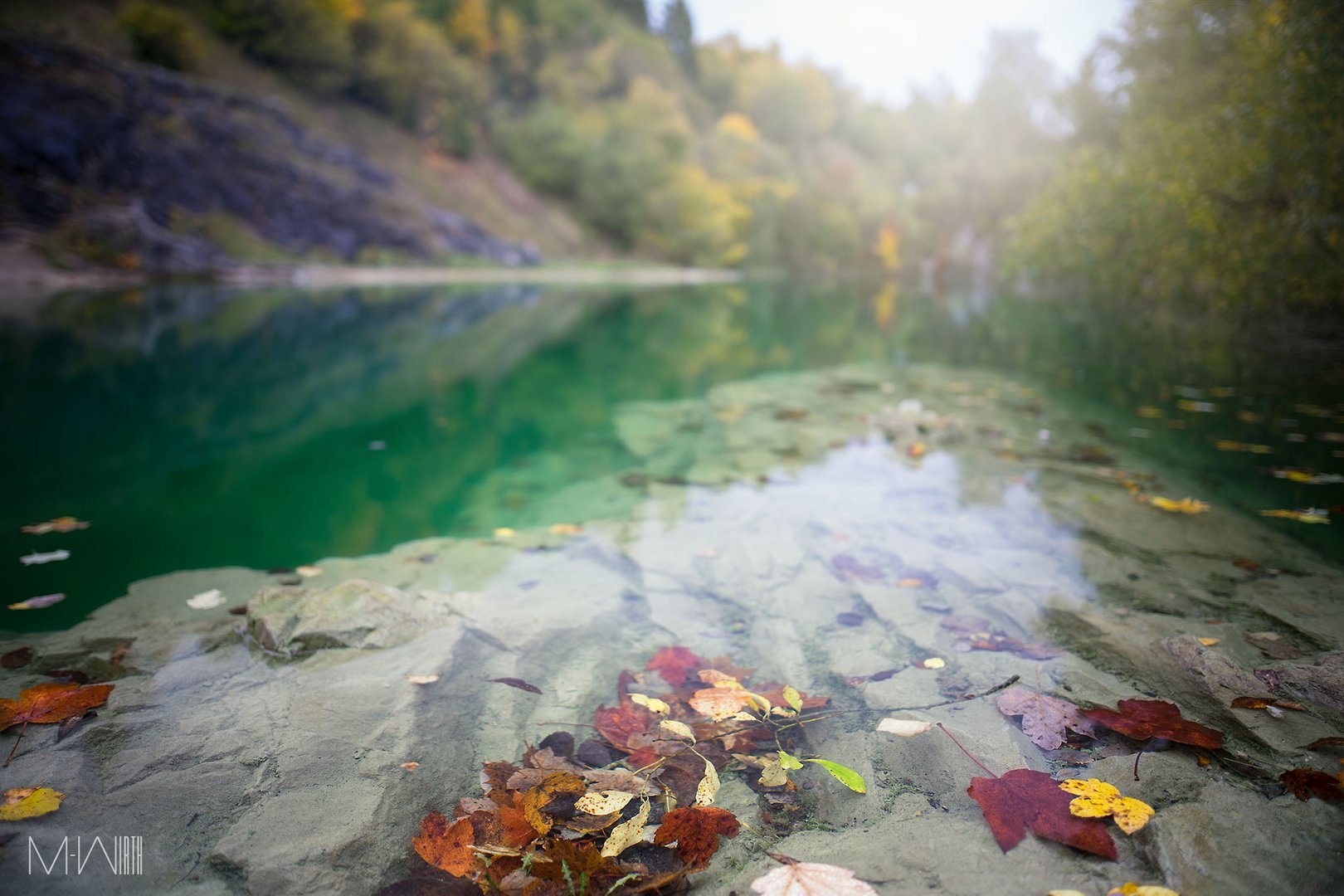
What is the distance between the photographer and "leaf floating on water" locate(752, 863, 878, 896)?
4.60 feet

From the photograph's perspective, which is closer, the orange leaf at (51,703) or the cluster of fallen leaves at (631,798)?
the cluster of fallen leaves at (631,798)

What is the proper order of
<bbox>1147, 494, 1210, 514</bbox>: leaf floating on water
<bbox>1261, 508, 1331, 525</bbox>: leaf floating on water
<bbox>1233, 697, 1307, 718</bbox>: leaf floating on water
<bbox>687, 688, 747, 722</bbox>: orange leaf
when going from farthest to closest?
<bbox>1147, 494, 1210, 514</bbox>: leaf floating on water → <bbox>1261, 508, 1331, 525</bbox>: leaf floating on water → <bbox>687, 688, 747, 722</bbox>: orange leaf → <bbox>1233, 697, 1307, 718</bbox>: leaf floating on water

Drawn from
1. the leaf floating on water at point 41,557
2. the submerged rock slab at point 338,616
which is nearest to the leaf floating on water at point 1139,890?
the submerged rock slab at point 338,616

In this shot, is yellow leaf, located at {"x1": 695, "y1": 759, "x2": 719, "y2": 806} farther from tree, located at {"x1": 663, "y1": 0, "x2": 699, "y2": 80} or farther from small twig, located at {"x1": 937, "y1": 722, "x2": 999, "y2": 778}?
tree, located at {"x1": 663, "y1": 0, "x2": 699, "y2": 80}

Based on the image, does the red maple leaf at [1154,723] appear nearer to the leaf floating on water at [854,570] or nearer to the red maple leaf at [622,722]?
the leaf floating on water at [854,570]

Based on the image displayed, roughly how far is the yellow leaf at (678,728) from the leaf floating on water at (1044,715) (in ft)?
3.18

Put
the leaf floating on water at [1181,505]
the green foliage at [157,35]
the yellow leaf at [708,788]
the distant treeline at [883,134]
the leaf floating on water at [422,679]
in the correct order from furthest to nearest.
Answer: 1. the green foliage at [157,35]
2. the distant treeline at [883,134]
3. the leaf floating on water at [1181,505]
4. the leaf floating on water at [422,679]
5. the yellow leaf at [708,788]

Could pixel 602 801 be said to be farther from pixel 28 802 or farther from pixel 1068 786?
pixel 28 802

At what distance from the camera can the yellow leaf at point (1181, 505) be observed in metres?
3.85

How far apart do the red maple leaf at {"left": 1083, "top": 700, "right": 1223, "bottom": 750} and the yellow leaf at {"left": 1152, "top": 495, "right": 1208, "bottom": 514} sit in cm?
235

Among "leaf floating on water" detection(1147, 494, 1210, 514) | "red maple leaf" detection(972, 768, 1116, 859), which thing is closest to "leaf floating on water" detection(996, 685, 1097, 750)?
"red maple leaf" detection(972, 768, 1116, 859)

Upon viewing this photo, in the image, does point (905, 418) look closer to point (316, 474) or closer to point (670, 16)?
point (316, 474)

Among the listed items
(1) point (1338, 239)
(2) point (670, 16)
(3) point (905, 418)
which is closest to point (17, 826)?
(3) point (905, 418)

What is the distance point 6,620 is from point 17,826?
1552mm
